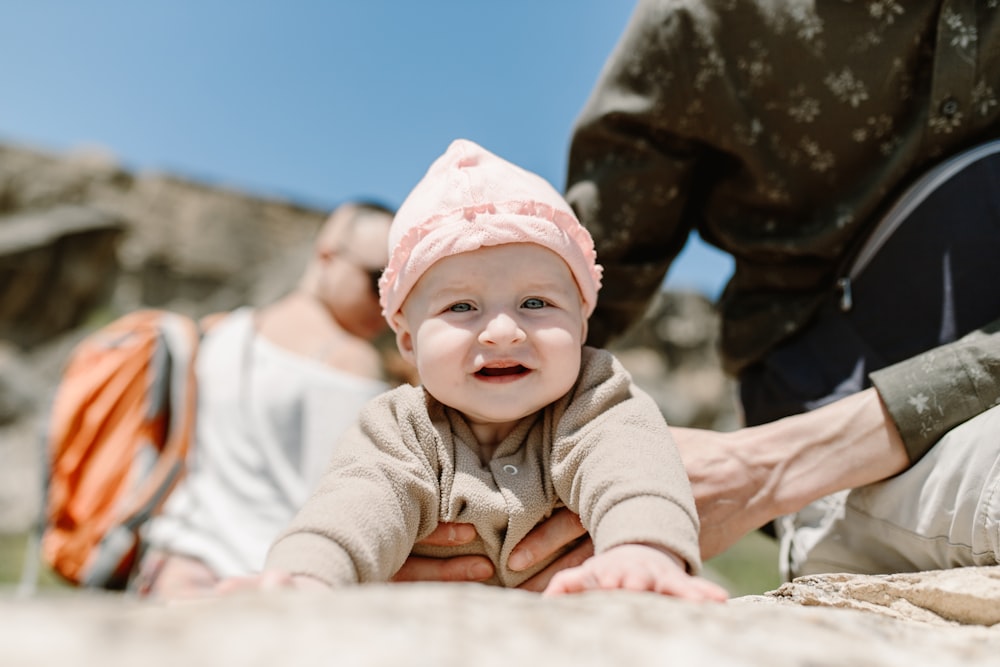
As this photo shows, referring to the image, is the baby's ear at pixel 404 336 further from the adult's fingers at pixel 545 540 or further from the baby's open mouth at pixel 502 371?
the adult's fingers at pixel 545 540

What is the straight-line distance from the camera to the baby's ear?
4.59 feet

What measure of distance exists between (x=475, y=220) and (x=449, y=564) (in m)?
0.53

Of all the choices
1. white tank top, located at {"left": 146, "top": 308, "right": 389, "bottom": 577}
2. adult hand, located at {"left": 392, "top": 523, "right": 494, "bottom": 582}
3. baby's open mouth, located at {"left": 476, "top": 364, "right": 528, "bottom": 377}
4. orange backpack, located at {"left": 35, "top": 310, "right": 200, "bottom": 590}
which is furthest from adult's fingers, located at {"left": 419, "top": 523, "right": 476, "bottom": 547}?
orange backpack, located at {"left": 35, "top": 310, "right": 200, "bottom": 590}

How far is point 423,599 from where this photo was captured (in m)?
0.73

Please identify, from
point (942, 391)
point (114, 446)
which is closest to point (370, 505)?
point (942, 391)

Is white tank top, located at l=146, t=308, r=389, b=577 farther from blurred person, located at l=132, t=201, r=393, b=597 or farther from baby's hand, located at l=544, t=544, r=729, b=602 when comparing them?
baby's hand, located at l=544, t=544, r=729, b=602

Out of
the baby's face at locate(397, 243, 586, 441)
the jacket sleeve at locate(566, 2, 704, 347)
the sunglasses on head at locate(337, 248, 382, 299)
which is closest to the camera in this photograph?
the baby's face at locate(397, 243, 586, 441)

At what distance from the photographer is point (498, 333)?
3.97 feet

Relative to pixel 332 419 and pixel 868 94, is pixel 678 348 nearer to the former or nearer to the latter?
pixel 332 419

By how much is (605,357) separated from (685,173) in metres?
0.78

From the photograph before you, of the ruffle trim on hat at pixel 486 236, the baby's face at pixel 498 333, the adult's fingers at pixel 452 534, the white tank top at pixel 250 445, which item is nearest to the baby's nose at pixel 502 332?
the baby's face at pixel 498 333

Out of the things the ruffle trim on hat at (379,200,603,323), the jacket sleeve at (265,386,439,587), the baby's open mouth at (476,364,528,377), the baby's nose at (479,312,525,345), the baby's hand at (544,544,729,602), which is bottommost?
the jacket sleeve at (265,386,439,587)

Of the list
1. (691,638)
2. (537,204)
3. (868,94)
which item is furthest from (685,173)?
(691,638)

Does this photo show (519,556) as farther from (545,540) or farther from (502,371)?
(502,371)
